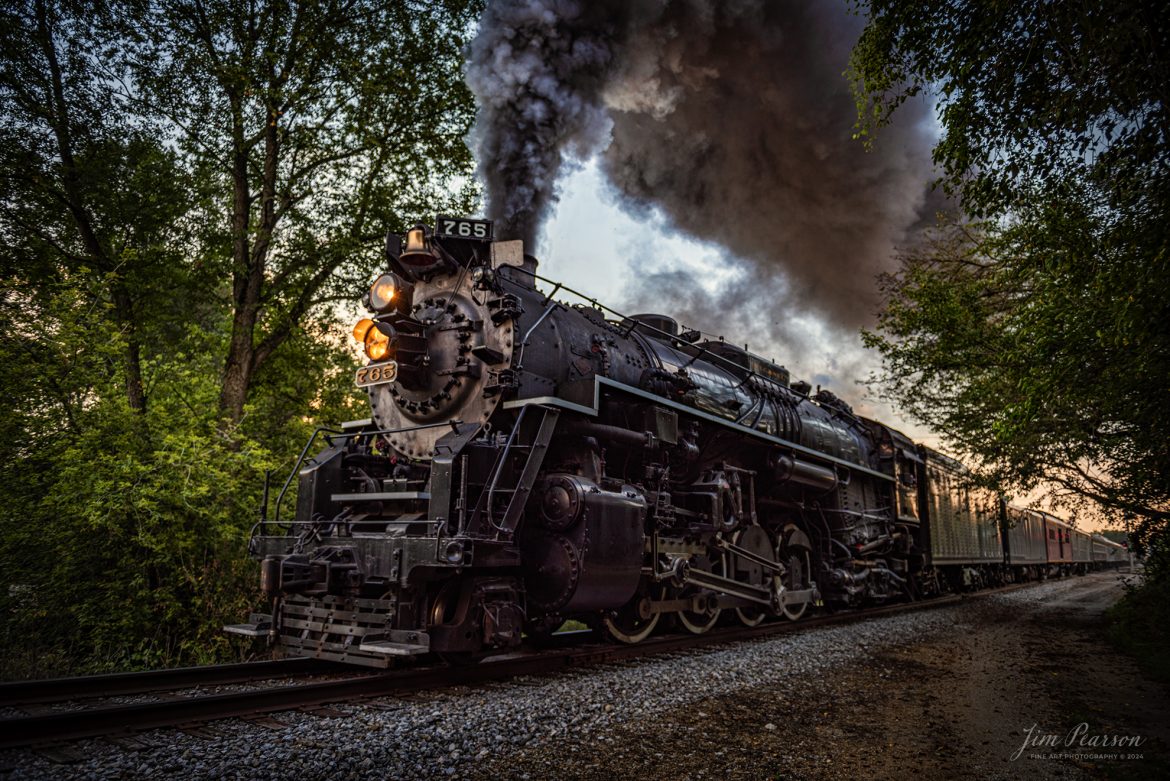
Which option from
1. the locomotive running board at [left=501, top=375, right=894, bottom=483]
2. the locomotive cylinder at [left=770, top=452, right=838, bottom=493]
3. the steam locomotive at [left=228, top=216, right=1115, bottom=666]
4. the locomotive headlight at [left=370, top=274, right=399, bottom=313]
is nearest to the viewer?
the steam locomotive at [left=228, top=216, right=1115, bottom=666]

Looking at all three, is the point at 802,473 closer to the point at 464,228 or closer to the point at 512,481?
the point at 512,481

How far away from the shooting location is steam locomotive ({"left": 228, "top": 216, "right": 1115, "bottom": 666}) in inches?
211

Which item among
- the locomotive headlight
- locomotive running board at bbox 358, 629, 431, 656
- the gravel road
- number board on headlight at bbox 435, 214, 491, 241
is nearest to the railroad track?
the gravel road

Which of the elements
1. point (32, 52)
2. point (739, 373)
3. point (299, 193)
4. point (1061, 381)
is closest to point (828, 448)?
point (739, 373)

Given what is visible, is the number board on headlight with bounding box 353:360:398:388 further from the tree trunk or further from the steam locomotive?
the tree trunk

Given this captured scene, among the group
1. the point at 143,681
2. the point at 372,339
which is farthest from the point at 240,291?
the point at 143,681

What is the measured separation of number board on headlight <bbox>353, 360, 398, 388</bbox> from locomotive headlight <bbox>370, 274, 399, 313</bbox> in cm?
66

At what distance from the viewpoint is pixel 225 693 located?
487 centimetres

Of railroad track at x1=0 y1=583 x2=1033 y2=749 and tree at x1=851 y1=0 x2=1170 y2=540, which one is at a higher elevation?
tree at x1=851 y1=0 x2=1170 y2=540

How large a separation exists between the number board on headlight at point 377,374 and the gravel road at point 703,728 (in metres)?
2.85

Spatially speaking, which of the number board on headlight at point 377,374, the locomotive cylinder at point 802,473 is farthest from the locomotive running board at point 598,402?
the number board on headlight at point 377,374

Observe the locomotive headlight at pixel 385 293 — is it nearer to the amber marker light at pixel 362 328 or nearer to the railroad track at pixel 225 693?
the amber marker light at pixel 362 328

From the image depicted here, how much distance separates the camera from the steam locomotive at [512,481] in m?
5.36

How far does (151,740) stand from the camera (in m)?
3.96
